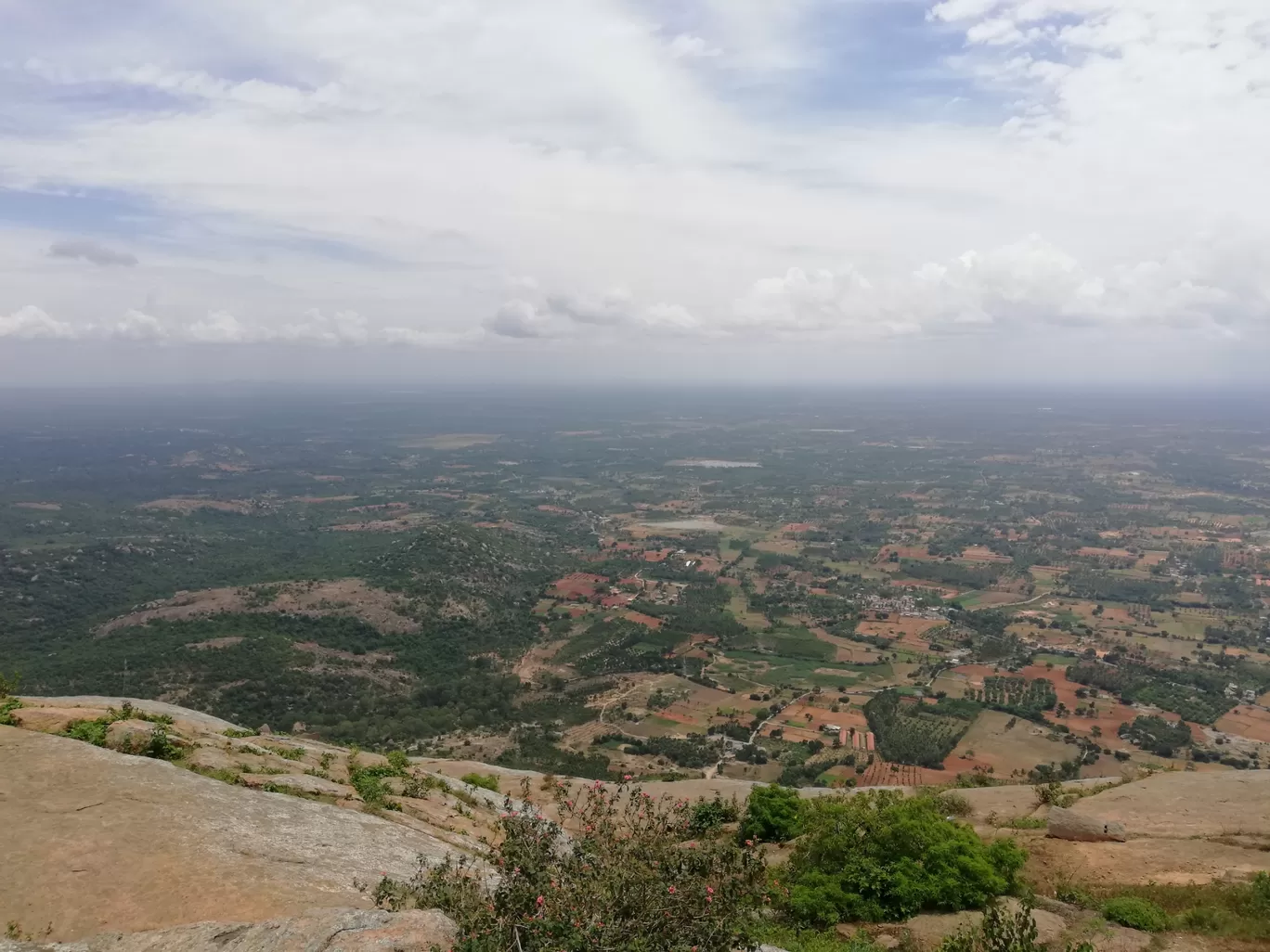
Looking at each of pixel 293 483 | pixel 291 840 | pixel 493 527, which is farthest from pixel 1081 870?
pixel 293 483

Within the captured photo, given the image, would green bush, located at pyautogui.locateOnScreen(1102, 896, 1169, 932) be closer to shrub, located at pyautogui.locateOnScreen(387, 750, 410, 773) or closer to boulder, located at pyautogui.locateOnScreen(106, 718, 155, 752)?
shrub, located at pyautogui.locateOnScreen(387, 750, 410, 773)

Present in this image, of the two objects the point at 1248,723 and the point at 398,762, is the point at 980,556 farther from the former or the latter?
the point at 398,762

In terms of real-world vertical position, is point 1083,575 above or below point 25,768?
below

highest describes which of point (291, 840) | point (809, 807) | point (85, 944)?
point (85, 944)

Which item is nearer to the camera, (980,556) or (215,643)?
(215,643)

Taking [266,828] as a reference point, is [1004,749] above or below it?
below

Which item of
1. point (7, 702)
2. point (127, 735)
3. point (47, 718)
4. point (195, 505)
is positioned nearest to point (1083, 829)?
point (127, 735)

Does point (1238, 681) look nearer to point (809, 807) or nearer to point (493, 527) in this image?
point (809, 807)
